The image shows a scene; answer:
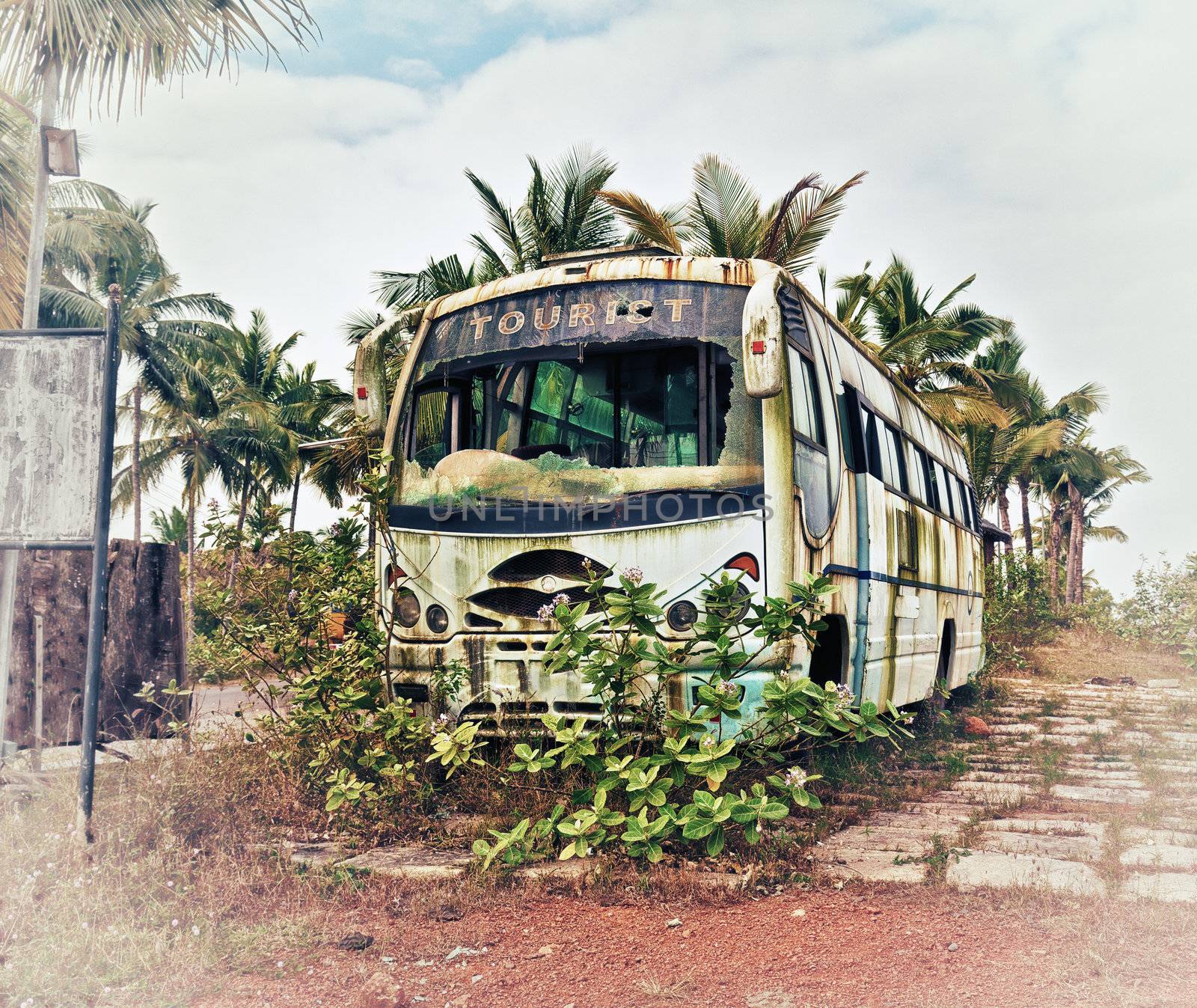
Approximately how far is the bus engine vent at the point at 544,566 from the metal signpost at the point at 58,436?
6.70 ft

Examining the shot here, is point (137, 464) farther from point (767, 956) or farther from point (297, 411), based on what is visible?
point (767, 956)

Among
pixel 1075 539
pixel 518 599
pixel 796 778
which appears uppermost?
pixel 1075 539

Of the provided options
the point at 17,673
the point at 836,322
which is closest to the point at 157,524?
the point at 17,673

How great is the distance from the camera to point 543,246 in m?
20.0

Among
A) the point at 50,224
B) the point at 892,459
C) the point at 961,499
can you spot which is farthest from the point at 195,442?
the point at 892,459

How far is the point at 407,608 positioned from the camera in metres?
6.05

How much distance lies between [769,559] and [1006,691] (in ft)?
36.4

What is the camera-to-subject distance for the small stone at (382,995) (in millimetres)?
3480

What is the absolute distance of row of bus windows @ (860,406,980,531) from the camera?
785 centimetres

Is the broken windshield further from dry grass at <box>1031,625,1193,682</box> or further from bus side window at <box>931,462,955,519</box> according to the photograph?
dry grass at <box>1031,625,1193,682</box>

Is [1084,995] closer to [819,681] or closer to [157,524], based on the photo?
[819,681]

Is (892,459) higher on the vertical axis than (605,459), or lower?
higher

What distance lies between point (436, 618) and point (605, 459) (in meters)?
1.34

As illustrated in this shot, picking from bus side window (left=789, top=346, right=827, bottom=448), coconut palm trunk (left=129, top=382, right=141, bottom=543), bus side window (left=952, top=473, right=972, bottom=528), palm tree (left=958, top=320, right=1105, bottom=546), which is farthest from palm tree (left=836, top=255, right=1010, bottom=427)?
coconut palm trunk (left=129, top=382, right=141, bottom=543)
